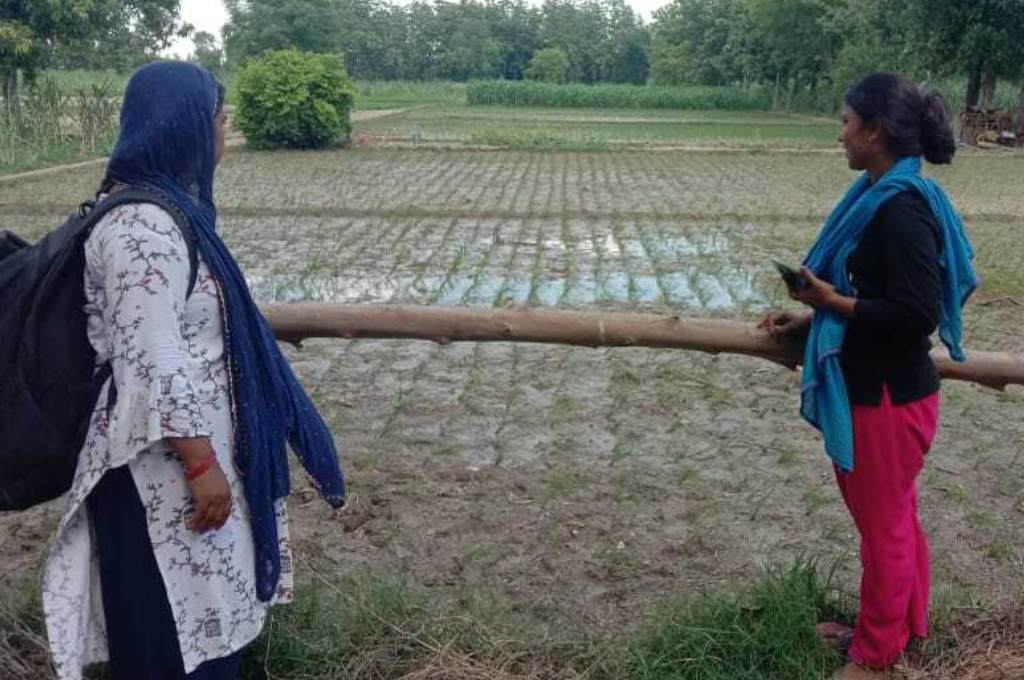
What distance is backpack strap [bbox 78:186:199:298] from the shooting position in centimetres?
200

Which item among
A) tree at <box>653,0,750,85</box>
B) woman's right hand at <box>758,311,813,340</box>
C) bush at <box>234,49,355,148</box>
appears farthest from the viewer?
tree at <box>653,0,750,85</box>

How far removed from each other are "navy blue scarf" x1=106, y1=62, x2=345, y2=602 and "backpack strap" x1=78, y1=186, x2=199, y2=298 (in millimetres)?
19

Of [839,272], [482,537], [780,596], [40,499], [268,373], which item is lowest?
[482,537]

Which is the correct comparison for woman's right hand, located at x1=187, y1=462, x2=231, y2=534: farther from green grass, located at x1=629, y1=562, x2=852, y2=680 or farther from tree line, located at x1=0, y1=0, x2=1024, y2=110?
tree line, located at x1=0, y1=0, x2=1024, y2=110

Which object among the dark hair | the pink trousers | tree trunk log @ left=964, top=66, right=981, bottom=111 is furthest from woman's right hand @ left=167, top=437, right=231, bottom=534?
tree trunk log @ left=964, top=66, right=981, bottom=111

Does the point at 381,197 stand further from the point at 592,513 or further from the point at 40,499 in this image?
the point at 40,499

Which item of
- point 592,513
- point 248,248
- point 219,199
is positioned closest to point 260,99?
point 219,199

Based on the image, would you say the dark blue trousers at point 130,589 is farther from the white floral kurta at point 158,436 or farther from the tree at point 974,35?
the tree at point 974,35

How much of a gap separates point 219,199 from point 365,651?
11494 mm

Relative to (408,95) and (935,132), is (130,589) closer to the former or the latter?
(935,132)

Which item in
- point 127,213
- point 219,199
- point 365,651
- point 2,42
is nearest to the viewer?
point 127,213

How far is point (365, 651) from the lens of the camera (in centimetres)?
281

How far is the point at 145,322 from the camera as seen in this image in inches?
78.2

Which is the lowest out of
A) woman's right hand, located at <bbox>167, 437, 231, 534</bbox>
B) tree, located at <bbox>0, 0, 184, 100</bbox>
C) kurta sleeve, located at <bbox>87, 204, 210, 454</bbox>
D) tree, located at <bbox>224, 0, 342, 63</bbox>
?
woman's right hand, located at <bbox>167, 437, 231, 534</bbox>
